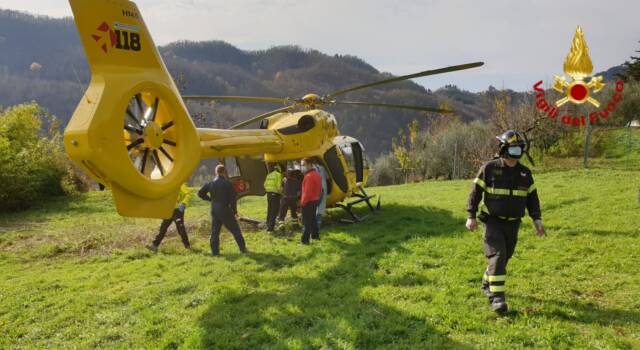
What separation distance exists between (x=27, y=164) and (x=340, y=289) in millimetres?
18188

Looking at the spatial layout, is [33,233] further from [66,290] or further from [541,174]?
[541,174]

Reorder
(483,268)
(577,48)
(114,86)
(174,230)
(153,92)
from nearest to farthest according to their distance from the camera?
(114,86) → (153,92) → (483,268) → (174,230) → (577,48)

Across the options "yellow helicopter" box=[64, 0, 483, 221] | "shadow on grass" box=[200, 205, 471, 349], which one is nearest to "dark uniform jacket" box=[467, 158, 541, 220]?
"shadow on grass" box=[200, 205, 471, 349]

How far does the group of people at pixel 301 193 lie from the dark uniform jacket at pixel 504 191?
4359 millimetres

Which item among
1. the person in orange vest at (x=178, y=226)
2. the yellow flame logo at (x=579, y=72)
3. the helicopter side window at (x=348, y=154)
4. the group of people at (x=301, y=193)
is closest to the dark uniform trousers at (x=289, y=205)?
the group of people at (x=301, y=193)

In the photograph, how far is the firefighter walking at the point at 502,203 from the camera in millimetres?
5230

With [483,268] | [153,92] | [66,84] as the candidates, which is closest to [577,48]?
[483,268]

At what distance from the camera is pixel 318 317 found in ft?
18.0

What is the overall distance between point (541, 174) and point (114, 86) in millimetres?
18043

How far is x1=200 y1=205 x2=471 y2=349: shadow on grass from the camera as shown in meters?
4.78

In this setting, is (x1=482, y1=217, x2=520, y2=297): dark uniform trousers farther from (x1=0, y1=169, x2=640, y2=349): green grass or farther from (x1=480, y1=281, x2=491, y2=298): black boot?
(x1=0, y1=169, x2=640, y2=349): green grass

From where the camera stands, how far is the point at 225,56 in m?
164

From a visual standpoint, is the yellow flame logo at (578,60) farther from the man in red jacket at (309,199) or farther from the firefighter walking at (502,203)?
the firefighter walking at (502,203)

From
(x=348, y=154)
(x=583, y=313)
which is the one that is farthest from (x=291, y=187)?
(x=583, y=313)
